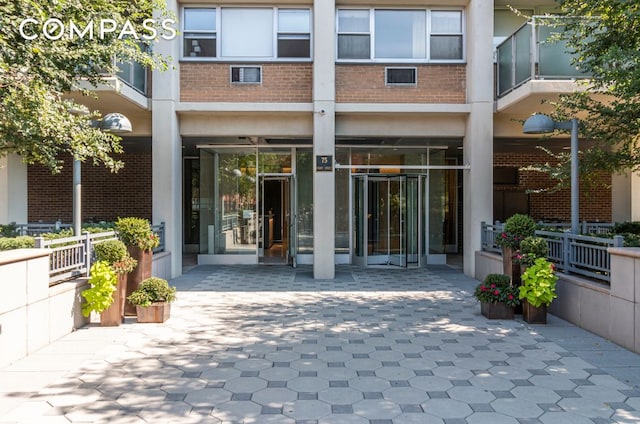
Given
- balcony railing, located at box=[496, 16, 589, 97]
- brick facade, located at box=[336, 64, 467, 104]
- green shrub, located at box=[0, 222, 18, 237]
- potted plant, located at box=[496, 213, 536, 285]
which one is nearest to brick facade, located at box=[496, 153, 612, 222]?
brick facade, located at box=[336, 64, 467, 104]

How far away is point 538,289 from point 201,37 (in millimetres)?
9478

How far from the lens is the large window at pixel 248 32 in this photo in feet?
40.3

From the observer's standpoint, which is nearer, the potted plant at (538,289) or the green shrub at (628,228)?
the potted plant at (538,289)

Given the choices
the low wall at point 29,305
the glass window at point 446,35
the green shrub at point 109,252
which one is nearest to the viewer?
the low wall at point 29,305

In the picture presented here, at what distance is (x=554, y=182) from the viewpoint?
16953 millimetres

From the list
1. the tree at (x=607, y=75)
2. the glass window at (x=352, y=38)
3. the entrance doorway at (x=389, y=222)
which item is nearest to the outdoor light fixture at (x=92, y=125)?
the glass window at (x=352, y=38)

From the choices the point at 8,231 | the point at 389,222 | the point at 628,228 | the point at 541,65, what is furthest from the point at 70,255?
the point at 628,228

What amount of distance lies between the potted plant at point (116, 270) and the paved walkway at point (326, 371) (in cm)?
21

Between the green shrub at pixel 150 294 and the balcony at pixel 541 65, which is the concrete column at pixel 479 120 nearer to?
the balcony at pixel 541 65

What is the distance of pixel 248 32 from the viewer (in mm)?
12352

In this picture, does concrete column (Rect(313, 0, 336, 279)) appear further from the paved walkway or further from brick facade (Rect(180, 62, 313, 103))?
the paved walkway

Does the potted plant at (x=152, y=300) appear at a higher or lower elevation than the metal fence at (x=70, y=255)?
lower

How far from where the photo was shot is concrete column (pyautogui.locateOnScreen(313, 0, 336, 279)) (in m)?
11.7

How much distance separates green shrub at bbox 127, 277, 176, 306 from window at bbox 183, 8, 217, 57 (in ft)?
22.3
